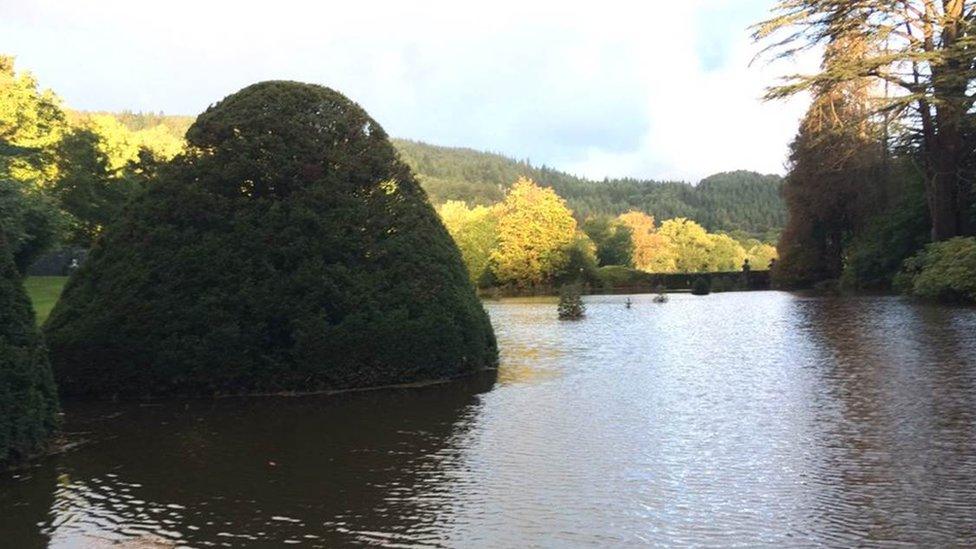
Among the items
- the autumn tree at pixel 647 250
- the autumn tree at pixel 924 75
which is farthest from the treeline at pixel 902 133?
the autumn tree at pixel 647 250

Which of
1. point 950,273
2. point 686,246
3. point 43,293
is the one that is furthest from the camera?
point 686,246

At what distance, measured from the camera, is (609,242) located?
83000mm

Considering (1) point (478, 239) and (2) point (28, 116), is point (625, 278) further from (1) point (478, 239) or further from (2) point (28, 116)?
(2) point (28, 116)

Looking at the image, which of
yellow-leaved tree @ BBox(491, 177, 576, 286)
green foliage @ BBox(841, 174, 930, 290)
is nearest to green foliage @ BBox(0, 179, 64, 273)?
green foliage @ BBox(841, 174, 930, 290)

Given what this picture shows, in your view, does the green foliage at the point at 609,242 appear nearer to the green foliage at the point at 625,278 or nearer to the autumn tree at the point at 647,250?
the autumn tree at the point at 647,250

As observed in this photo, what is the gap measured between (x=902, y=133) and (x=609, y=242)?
51.8 meters

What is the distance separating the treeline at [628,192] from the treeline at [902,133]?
9868 cm

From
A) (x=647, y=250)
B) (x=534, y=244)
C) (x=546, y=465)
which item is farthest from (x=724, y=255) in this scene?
(x=546, y=465)

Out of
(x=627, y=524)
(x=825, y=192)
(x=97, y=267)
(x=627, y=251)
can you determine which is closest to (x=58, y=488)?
(x=627, y=524)

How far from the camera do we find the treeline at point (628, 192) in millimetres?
148500

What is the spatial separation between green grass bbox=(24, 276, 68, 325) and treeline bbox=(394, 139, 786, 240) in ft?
339

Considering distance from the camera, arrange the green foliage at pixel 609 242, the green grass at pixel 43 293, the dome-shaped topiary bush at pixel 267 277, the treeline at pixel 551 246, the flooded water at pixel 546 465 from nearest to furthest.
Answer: the flooded water at pixel 546 465 < the dome-shaped topiary bush at pixel 267 277 < the green grass at pixel 43 293 < the treeline at pixel 551 246 < the green foliage at pixel 609 242

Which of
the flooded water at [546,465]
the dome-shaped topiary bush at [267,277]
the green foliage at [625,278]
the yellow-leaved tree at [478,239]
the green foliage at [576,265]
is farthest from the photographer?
the yellow-leaved tree at [478,239]

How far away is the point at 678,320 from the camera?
24703 mm
